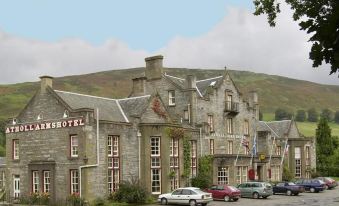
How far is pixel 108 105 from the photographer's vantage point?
4600 cm

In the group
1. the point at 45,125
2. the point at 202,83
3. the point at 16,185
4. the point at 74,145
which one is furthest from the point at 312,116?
the point at 74,145

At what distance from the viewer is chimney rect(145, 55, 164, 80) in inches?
2194

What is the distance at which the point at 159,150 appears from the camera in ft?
146

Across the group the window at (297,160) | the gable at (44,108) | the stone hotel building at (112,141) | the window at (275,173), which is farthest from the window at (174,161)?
the window at (297,160)

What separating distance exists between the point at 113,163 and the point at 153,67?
17.5m

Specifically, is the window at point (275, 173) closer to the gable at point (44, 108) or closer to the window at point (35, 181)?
the window at point (35, 181)

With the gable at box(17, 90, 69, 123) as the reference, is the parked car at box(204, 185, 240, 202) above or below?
below

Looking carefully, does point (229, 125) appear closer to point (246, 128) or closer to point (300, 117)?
point (246, 128)

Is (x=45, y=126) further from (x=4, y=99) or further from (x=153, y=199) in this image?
(x=4, y=99)

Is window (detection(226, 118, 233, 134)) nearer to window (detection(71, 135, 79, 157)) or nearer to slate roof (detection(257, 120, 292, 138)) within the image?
slate roof (detection(257, 120, 292, 138))

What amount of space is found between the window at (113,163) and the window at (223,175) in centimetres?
1484

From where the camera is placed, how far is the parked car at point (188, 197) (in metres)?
37.8

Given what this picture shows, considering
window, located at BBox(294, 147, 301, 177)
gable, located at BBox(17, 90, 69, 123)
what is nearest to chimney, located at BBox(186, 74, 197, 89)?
gable, located at BBox(17, 90, 69, 123)

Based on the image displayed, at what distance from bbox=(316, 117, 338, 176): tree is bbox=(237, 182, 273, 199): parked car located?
40154 millimetres
